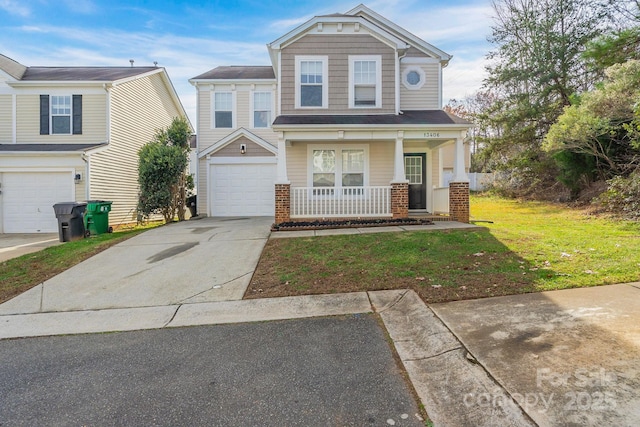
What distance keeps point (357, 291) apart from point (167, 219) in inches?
427

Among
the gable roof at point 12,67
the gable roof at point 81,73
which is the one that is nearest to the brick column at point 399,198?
the gable roof at point 81,73

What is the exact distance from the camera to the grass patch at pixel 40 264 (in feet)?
19.3

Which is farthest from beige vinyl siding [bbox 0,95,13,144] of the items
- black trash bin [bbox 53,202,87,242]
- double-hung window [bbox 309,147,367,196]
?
double-hung window [bbox 309,147,367,196]

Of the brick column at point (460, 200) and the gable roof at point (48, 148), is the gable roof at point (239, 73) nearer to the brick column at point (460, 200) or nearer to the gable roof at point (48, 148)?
the gable roof at point (48, 148)

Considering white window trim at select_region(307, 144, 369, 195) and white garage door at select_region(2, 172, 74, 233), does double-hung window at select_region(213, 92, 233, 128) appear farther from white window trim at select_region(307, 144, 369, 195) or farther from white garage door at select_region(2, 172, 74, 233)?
white garage door at select_region(2, 172, 74, 233)

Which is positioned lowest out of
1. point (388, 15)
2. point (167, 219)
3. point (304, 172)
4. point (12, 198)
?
point (167, 219)

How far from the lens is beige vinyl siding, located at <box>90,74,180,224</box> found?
523 inches

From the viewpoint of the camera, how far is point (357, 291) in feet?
15.9

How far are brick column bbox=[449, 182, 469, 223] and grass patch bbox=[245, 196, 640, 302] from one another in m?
1.80

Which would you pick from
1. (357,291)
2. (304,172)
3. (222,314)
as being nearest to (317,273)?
(357,291)

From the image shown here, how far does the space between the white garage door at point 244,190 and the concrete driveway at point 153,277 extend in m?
5.66

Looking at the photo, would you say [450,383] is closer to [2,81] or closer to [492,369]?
[492,369]

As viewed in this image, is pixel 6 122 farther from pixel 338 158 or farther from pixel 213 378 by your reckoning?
pixel 213 378

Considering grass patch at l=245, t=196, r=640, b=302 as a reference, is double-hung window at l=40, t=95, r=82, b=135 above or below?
above
